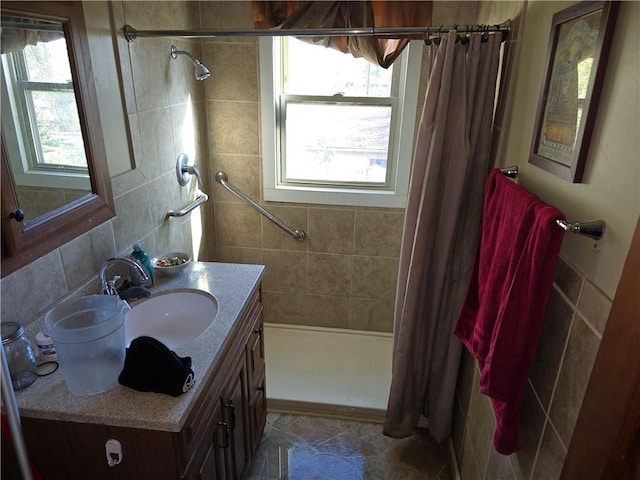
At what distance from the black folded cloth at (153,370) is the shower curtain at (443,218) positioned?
3.21 ft

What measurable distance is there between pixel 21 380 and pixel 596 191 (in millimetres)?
1433

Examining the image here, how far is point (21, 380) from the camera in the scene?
108 centimetres

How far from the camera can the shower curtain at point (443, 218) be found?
151 cm

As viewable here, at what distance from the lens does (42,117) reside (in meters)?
1.21

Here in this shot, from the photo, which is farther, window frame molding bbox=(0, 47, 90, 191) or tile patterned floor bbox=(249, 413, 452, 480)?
tile patterned floor bbox=(249, 413, 452, 480)

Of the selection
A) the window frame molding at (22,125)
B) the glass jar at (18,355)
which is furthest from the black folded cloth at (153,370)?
the window frame molding at (22,125)

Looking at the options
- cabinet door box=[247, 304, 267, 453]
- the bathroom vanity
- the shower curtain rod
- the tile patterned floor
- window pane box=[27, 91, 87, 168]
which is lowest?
the tile patterned floor

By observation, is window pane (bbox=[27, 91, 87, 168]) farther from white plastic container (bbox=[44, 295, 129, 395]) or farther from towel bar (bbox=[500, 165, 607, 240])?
towel bar (bbox=[500, 165, 607, 240])

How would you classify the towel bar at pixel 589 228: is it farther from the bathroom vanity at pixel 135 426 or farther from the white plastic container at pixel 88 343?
the white plastic container at pixel 88 343

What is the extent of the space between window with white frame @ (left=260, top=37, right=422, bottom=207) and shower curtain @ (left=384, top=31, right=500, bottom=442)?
78 cm

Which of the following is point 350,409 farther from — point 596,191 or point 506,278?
point 596,191

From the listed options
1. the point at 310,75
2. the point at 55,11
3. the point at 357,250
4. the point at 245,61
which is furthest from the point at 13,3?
the point at 357,250

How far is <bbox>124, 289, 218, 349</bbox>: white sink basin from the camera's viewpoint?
1.55 meters

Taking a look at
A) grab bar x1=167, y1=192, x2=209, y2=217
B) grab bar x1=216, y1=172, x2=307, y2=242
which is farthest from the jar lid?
grab bar x1=216, y1=172, x2=307, y2=242
